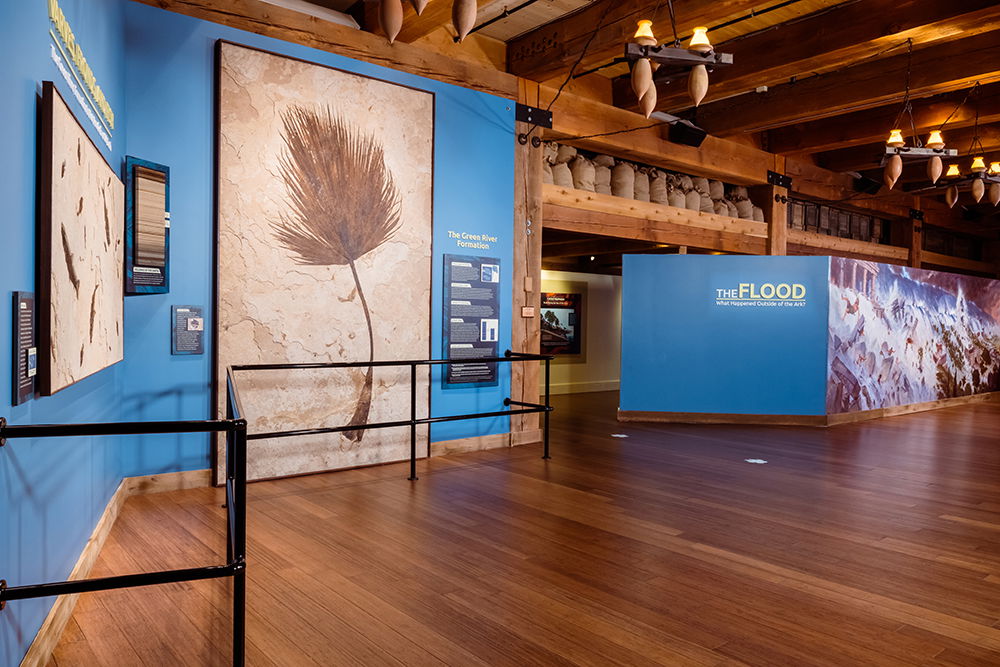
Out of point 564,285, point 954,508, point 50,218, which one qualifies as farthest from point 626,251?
point 50,218

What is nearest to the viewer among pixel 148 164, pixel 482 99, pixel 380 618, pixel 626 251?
pixel 380 618

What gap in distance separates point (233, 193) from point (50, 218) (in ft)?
7.87

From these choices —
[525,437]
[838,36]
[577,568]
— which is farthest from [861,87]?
[577,568]

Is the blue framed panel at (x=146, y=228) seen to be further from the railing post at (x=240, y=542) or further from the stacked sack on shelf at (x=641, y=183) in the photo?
the stacked sack on shelf at (x=641, y=183)

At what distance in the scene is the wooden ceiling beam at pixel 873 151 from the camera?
27.8ft

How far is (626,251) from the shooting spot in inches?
391

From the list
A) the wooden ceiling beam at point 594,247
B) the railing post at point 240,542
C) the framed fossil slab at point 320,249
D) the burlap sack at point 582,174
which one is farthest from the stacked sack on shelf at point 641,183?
the railing post at point 240,542

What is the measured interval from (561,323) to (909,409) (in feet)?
16.4

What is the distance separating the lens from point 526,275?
647cm

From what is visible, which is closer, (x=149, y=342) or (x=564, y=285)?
(x=149, y=342)

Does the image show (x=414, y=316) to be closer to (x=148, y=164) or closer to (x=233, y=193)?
(x=233, y=193)

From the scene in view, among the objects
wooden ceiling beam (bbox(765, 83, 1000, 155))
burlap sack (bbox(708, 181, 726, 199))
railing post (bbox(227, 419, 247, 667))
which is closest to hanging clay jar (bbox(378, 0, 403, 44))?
railing post (bbox(227, 419, 247, 667))

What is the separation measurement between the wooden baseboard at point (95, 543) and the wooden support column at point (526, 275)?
2876mm

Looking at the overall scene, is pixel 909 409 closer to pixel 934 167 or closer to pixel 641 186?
pixel 934 167
